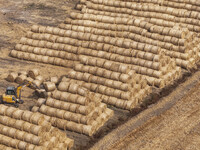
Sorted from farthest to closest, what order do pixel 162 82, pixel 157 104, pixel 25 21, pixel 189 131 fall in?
pixel 25 21, pixel 162 82, pixel 157 104, pixel 189 131

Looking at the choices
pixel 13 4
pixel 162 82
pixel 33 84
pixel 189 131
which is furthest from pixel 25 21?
pixel 189 131

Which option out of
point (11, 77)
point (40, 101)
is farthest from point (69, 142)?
point (11, 77)

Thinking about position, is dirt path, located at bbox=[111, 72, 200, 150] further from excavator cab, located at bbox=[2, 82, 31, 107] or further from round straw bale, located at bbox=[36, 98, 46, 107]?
excavator cab, located at bbox=[2, 82, 31, 107]

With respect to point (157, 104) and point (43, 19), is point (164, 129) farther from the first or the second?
point (43, 19)

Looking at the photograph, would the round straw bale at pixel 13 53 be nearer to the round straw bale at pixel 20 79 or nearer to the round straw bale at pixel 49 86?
the round straw bale at pixel 20 79

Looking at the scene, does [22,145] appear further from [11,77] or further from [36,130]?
[11,77]

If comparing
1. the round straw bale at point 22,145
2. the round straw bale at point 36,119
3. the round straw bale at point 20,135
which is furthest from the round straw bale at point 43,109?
the round straw bale at point 22,145
